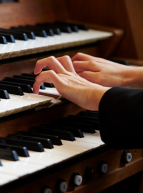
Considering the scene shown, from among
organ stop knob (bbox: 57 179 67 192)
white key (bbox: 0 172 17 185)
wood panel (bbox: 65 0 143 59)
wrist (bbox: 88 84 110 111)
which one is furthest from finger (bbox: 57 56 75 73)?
wood panel (bbox: 65 0 143 59)

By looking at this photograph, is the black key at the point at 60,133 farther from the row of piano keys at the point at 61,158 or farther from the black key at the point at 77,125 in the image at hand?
the black key at the point at 77,125

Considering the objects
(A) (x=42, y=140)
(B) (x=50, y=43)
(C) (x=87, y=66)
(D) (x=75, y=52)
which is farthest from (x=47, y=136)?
(D) (x=75, y=52)

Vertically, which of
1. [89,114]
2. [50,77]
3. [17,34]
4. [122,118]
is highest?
[17,34]

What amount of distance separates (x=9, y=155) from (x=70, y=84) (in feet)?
1.22

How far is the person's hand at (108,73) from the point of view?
1.69 meters

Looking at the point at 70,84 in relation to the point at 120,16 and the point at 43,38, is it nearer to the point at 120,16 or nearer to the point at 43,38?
the point at 43,38

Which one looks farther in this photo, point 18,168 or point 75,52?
point 75,52

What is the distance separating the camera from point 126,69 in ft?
5.72

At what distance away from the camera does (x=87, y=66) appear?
172 cm

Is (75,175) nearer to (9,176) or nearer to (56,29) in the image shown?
(9,176)

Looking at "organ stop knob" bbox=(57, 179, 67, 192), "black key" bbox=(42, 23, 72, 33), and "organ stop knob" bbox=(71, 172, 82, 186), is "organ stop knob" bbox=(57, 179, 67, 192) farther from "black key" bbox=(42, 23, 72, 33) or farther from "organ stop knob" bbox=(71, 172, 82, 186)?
"black key" bbox=(42, 23, 72, 33)

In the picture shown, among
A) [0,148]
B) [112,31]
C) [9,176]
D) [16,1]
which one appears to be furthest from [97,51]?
[9,176]

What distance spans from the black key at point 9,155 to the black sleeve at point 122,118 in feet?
0.98

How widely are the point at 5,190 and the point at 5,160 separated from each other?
108 millimetres
